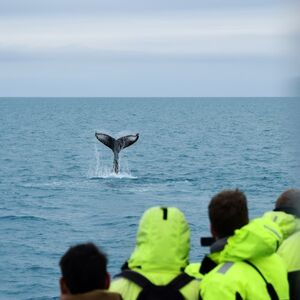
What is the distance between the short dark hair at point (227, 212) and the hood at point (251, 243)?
0.17 ft

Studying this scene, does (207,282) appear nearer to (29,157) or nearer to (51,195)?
(51,195)

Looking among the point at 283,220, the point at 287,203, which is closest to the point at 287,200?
the point at 287,203

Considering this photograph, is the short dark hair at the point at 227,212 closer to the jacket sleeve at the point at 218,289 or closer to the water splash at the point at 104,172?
the jacket sleeve at the point at 218,289

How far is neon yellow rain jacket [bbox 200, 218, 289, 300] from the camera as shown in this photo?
187 inches


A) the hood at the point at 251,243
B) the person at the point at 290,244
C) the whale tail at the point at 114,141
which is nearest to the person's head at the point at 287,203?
the person at the point at 290,244

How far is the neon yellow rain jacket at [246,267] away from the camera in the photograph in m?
4.75

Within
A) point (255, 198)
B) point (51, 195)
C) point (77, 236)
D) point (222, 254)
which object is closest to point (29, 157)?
point (51, 195)

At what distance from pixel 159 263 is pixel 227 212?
17.8 inches

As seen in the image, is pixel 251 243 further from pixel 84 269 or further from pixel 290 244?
pixel 84 269

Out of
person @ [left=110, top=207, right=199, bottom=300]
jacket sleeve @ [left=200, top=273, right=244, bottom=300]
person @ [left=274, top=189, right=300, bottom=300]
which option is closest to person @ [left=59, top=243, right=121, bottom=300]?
person @ [left=110, top=207, right=199, bottom=300]

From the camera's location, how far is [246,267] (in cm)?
489

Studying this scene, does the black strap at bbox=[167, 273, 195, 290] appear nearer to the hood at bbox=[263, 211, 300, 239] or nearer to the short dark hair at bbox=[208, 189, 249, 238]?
the short dark hair at bbox=[208, 189, 249, 238]

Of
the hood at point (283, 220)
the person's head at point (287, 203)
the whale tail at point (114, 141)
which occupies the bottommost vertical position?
the hood at point (283, 220)

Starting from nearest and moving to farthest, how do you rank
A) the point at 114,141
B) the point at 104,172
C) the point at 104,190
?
the point at 104,190 → the point at 114,141 → the point at 104,172
